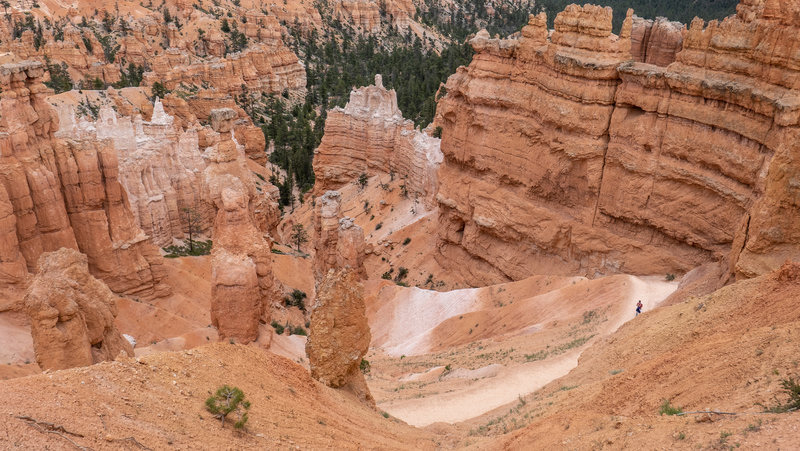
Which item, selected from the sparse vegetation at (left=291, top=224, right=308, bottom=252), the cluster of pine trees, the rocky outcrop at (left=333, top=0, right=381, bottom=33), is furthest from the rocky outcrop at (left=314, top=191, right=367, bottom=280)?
the rocky outcrop at (left=333, top=0, right=381, bottom=33)

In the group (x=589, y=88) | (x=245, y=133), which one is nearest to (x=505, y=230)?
(x=589, y=88)

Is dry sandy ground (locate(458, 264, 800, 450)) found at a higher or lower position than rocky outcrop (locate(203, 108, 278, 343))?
higher

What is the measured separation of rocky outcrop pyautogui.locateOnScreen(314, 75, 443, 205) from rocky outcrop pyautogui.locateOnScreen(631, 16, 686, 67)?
54.5ft

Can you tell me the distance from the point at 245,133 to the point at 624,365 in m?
51.9

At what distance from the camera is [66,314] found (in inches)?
605

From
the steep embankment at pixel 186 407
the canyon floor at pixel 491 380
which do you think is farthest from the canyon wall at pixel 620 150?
the steep embankment at pixel 186 407

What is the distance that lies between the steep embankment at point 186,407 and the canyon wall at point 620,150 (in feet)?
38.3

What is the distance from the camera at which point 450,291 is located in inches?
1249

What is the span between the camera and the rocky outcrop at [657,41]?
104 ft

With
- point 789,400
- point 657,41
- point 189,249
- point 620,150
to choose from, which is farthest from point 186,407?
point 657,41

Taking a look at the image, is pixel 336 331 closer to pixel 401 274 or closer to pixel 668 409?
pixel 668 409

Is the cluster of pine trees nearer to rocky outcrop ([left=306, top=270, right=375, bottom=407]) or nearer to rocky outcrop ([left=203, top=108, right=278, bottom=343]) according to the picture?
rocky outcrop ([left=203, top=108, right=278, bottom=343])

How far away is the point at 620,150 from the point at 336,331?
53.2 ft

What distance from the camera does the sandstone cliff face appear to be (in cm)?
2364
